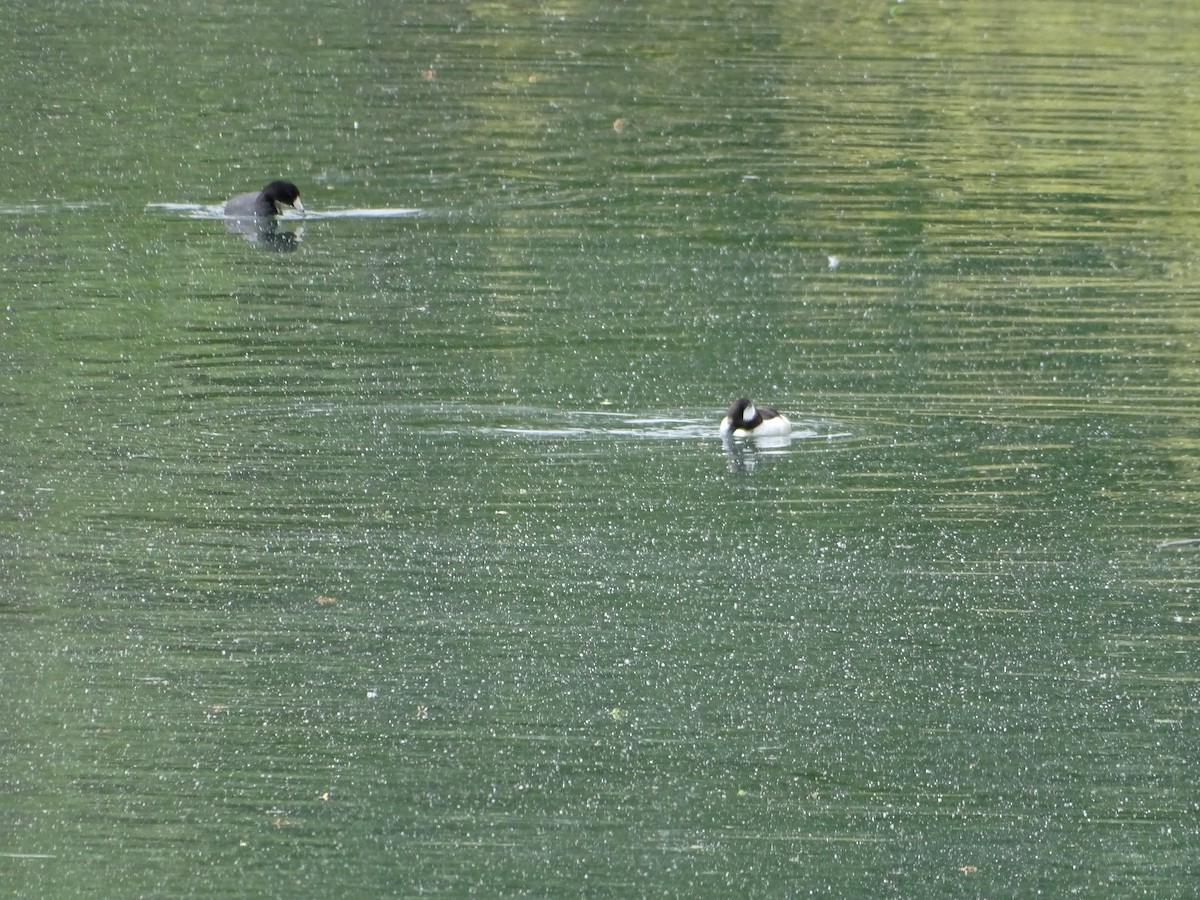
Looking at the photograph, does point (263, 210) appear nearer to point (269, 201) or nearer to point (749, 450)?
point (269, 201)

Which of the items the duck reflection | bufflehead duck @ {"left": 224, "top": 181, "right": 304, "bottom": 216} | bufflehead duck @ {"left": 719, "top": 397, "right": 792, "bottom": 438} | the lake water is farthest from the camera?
bufflehead duck @ {"left": 224, "top": 181, "right": 304, "bottom": 216}

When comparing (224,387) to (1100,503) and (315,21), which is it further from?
(315,21)

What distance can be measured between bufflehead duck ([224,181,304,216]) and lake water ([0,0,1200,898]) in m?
0.26

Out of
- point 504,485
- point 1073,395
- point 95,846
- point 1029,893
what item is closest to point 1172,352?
point 1073,395

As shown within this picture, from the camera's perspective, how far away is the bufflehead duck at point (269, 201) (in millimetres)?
18531

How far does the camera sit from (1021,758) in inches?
330

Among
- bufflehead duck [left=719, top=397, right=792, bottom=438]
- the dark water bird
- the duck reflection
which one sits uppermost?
Result: the dark water bird

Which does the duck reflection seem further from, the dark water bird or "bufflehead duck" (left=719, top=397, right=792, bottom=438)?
the dark water bird

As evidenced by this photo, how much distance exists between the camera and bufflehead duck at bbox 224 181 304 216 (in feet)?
60.8

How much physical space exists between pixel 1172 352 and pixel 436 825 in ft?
26.9

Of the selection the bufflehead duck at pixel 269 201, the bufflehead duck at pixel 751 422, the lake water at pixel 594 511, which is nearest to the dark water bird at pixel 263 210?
the bufflehead duck at pixel 269 201

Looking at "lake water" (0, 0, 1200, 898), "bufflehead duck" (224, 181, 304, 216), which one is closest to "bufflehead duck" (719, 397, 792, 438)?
"lake water" (0, 0, 1200, 898)

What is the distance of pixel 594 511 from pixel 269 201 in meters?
8.13

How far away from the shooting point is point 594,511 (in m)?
11.1
